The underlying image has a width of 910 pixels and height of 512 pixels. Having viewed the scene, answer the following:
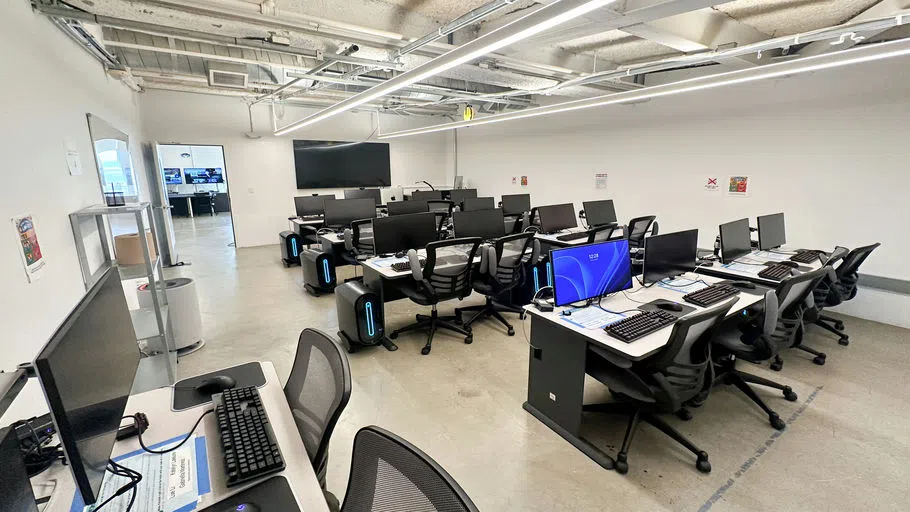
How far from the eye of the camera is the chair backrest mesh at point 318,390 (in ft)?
3.66

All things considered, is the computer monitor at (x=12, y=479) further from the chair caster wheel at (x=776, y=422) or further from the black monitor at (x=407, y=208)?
the black monitor at (x=407, y=208)

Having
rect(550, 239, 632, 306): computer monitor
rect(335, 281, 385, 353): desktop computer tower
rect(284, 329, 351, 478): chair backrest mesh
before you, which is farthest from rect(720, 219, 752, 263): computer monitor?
rect(284, 329, 351, 478): chair backrest mesh

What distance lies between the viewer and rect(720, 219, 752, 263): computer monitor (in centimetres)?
345

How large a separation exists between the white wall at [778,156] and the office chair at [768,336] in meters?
2.66

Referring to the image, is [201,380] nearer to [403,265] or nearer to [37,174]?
[37,174]

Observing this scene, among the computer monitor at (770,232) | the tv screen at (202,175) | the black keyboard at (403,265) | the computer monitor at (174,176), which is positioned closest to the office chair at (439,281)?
the black keyboard at (403,265)

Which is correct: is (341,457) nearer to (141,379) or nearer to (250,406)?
(250,406)

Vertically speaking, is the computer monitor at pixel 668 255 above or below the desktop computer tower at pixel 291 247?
above

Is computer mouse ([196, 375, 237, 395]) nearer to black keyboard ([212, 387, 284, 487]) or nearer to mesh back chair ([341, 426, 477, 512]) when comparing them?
black keyboard ([212, 387, 284, 487])

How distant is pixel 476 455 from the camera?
221 centimetres

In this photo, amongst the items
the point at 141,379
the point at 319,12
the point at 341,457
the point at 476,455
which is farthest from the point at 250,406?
the point at 319,12

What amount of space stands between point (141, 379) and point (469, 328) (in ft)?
8.71

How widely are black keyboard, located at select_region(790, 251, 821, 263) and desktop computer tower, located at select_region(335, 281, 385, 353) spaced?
3.97 meters

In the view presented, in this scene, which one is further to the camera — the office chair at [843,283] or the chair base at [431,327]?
the chair base at [431,327]
